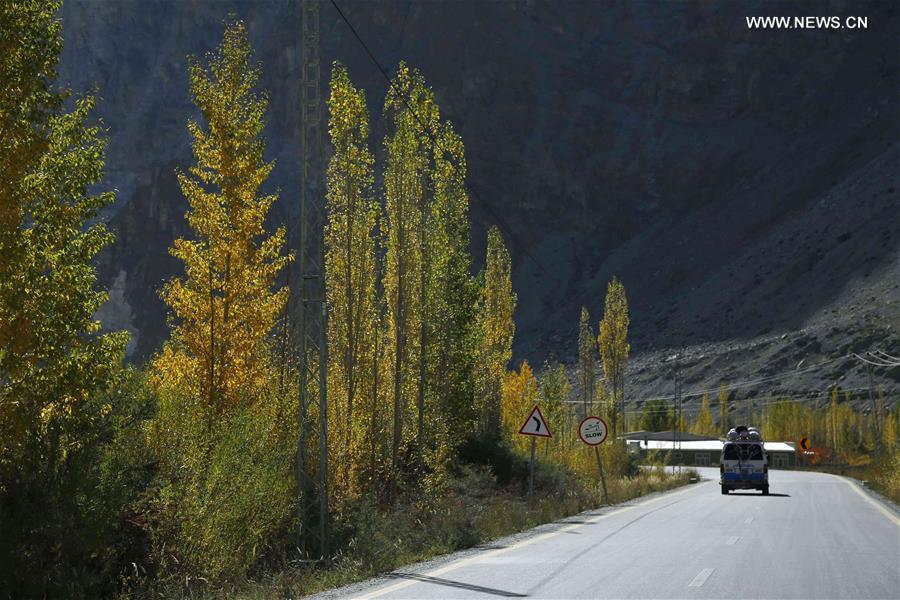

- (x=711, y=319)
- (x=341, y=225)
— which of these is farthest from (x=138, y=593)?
(x=711, y=319)

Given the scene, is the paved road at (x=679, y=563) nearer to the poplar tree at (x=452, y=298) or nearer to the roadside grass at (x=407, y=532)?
the roadside grass at (x=407, y=532)

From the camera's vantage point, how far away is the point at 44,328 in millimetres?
13070

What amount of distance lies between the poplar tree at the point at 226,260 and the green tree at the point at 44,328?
19.8 ft

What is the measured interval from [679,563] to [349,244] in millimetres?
12740

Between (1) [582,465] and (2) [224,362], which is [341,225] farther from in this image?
(1) [582,465]

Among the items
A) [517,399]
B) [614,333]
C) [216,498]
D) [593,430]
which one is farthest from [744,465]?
[614,333]

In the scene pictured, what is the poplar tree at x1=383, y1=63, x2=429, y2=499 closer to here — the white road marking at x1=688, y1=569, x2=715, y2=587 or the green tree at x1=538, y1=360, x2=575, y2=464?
the white road marking at x1=688, y1=569, x2=715, y2=587

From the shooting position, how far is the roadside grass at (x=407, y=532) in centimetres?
1397

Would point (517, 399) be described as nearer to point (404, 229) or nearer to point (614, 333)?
point (614, 333)

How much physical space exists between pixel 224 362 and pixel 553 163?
181512 mm

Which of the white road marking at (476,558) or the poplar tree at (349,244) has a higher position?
the poplar tree at (349,244)

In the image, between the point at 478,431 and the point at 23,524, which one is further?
the point at 478,431

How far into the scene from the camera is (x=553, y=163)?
199 m

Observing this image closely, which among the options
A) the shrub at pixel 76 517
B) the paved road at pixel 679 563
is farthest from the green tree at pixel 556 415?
the shrub at pixel 76 517
